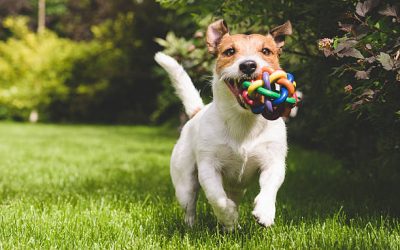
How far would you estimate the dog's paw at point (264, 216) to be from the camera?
2547 mm

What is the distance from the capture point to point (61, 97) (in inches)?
827

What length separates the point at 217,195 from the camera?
2.80 metres

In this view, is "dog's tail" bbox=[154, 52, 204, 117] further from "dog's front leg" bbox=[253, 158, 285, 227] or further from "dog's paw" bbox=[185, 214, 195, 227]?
"dog's front leg" bbox=[253, 158, 285, 227]

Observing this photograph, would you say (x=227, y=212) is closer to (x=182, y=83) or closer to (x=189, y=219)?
(x=189, y=219)

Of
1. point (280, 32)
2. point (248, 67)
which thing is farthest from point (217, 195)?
point (280, 32)

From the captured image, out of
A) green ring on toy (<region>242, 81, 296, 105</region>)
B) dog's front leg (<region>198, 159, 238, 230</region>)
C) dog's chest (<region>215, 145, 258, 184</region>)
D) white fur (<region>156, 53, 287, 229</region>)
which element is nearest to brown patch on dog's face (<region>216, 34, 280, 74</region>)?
white fur (<region>156, 53, 287, 229</region>)

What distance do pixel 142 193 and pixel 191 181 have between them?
4.99ft

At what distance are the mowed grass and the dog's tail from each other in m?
0.74

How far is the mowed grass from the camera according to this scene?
2.71 m

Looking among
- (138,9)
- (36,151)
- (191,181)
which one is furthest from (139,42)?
(191,181)

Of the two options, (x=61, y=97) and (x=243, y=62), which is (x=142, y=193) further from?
(x=61, y=97)

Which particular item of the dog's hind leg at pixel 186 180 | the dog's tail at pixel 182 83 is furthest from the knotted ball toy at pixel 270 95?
the dog's tail at pixel 182 83

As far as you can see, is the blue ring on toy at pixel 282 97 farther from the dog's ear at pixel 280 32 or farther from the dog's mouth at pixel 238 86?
the dog's ear at pixel 280 32

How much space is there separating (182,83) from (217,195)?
1.25 m
